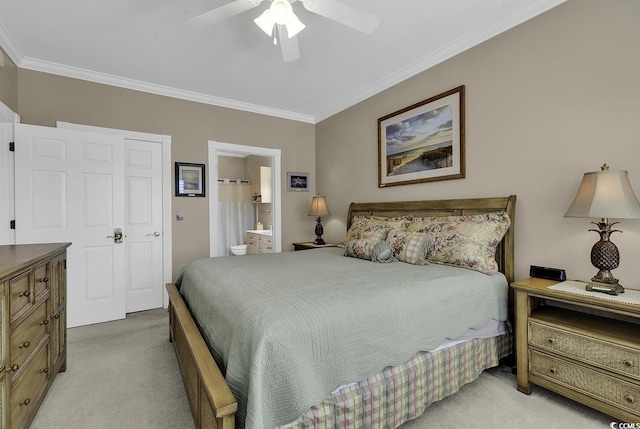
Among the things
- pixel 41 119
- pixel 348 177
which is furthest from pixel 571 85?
pixel 41 119

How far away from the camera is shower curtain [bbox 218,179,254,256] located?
22.5ft

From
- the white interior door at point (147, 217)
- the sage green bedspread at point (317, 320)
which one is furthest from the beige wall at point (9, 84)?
the sage green bedspread at point (317, 320)

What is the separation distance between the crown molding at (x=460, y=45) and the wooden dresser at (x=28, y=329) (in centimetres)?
344

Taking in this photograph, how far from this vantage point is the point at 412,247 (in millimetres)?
2455

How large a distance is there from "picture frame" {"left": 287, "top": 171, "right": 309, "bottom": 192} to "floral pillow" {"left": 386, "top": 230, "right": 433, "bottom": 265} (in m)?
2.47

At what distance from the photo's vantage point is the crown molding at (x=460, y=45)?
2.26 meters

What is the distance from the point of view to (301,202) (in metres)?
4.84

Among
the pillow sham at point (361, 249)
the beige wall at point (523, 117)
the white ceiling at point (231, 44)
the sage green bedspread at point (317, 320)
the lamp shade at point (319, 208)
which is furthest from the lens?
the lamp shade at point (319, 208)

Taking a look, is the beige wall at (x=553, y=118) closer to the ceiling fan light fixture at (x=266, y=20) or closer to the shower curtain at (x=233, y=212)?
the ceiling fan light fixture at (x=266, y=20)

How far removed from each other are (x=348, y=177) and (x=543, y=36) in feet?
8.15

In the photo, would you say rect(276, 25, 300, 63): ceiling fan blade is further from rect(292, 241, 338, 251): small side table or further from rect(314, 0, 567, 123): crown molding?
rect(292, 241, 338, 251): small side table

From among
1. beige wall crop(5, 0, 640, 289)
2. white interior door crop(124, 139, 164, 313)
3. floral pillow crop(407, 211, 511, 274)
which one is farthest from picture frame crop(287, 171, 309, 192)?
floral pillow crop(407, 211, 511, 274)

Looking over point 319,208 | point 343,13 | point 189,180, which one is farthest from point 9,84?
point 319,208

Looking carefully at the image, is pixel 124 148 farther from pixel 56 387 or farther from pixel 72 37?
pixel 56 387
